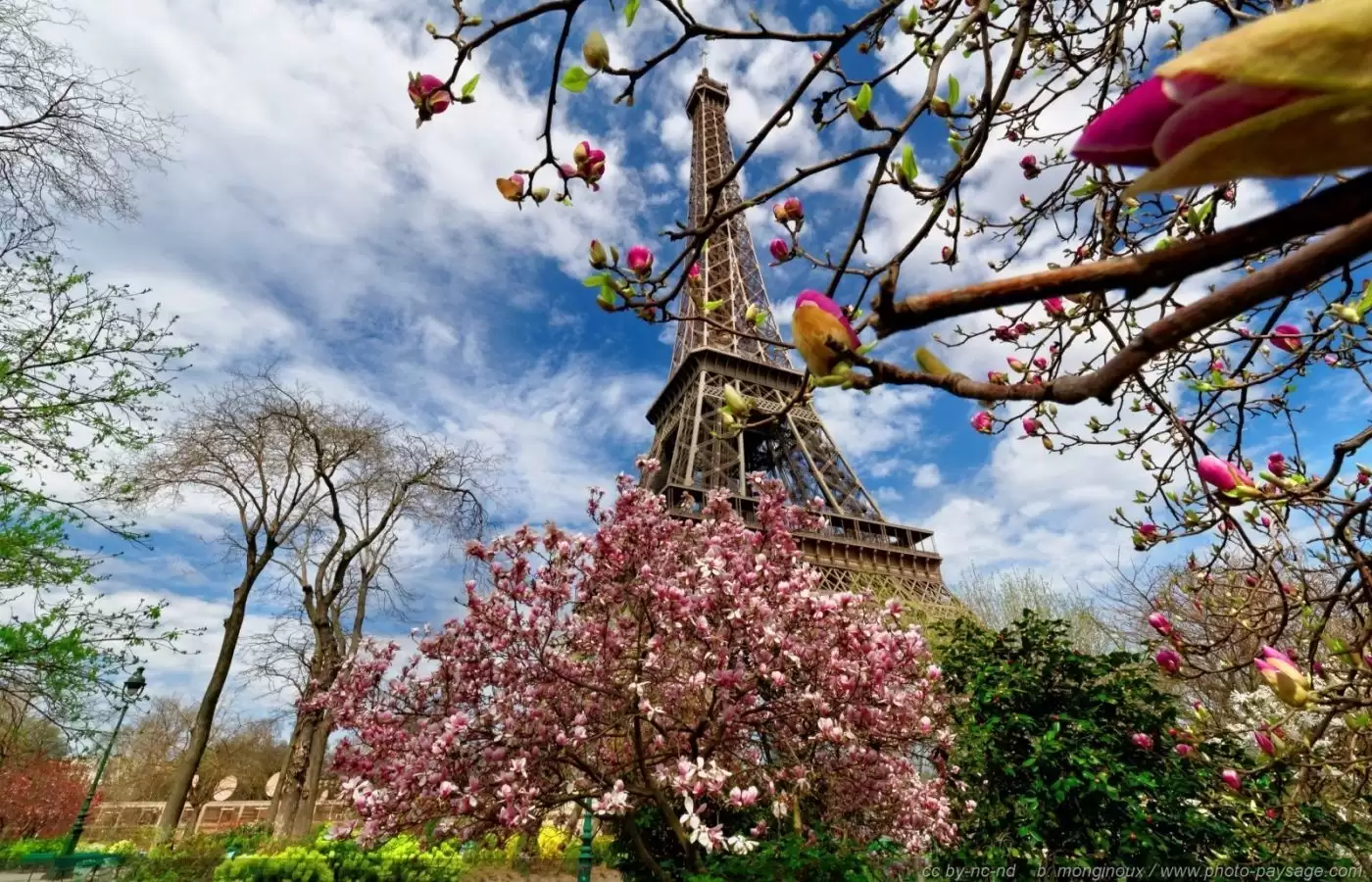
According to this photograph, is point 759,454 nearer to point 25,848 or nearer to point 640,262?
point 25,848

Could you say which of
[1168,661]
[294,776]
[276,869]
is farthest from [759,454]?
[1168,661]

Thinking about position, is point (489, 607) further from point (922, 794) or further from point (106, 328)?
point (106, 328)

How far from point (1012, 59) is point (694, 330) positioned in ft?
75.0

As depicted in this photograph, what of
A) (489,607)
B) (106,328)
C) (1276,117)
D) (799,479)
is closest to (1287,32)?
(1276,117)

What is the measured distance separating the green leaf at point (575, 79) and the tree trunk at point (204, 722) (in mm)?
12683

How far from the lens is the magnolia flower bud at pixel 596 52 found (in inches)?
49.6

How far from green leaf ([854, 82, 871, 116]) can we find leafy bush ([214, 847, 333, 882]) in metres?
7.48

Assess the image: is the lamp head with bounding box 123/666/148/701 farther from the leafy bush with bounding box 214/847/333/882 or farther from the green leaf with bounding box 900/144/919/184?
the green leaf with bounding box 900/144/919/184

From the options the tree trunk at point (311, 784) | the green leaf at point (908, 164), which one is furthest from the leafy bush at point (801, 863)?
the tree trunk at point (311, 784)

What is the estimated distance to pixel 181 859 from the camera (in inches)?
354

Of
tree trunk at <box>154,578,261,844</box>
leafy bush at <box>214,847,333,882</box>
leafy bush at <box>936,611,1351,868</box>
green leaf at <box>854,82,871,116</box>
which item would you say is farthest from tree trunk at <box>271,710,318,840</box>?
green leaf at <box>854,82,871,116</box>

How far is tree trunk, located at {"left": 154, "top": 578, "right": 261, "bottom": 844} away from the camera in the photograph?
991 centimetres

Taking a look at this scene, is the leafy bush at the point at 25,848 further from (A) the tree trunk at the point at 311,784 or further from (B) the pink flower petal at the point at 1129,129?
(B) the pink flower petal at the point at 1129,129

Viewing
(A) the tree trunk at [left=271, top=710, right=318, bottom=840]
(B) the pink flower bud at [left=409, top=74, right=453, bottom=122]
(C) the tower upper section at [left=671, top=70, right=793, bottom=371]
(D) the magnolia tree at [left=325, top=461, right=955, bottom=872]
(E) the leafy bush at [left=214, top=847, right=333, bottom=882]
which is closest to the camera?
(B) the pink flower bud at [left=409, top=74, right=453, bottom=122]
